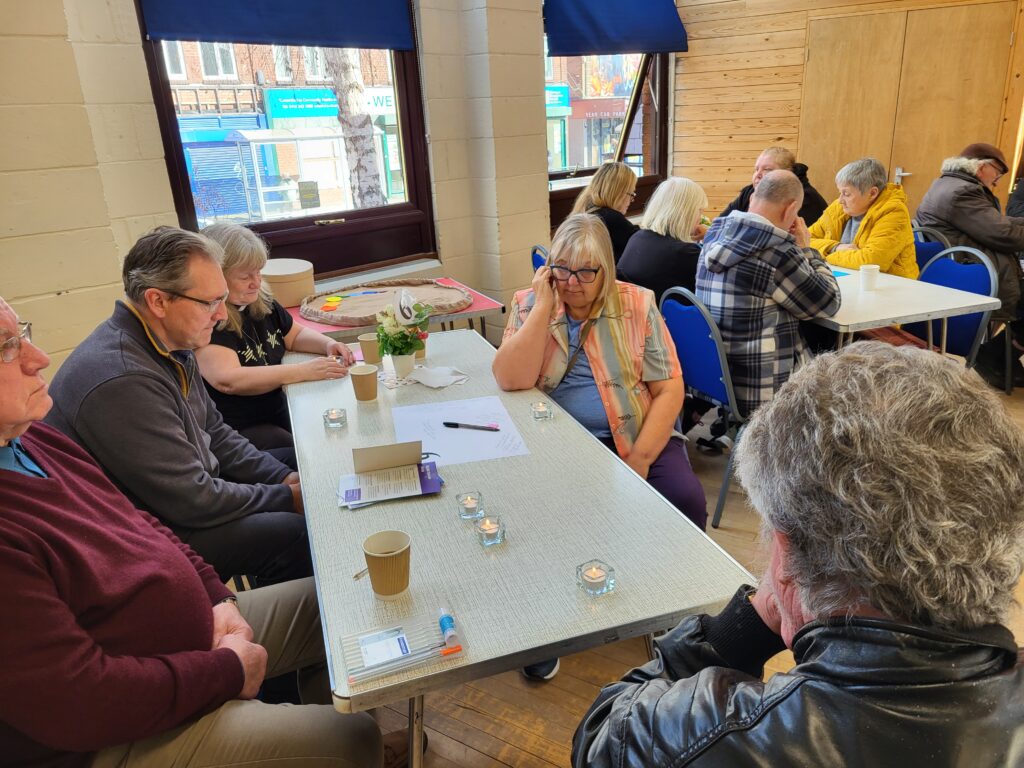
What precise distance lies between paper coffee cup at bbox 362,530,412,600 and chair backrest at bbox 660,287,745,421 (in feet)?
5.22

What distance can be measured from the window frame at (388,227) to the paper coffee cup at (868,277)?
95.9 inches

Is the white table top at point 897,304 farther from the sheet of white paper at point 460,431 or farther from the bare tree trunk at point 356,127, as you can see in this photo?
the bare tree trunk at point 356,127

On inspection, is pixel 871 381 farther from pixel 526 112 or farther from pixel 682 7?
pixel 682 7

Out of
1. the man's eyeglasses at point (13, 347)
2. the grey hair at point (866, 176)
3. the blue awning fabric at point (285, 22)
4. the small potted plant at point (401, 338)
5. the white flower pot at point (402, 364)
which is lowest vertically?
the white flower pot at point (402, 364)

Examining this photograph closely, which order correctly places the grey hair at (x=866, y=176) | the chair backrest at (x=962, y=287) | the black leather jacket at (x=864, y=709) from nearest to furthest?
1. the black leather jacket at (x=864, y=709)
2. the chair backrest at (x=962, y=287)
3. the grey hair at (x=866, y=176)

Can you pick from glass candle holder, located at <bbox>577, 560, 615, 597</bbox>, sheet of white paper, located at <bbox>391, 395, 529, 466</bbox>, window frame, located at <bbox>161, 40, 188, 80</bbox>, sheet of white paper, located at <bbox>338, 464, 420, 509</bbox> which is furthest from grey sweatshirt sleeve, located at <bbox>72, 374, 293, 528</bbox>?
window frame, located at <bbox>161, 40, 188, 80</bbox>

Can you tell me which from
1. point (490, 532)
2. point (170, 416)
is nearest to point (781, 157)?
point (490, 532)

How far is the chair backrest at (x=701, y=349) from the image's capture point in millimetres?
2484

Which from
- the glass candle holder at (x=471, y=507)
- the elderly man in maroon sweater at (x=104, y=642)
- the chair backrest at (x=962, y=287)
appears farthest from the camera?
the chair backrest at (x=962, y=287)

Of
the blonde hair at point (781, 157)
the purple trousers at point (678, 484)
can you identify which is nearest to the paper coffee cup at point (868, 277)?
the blonde hair at point (781, 157)

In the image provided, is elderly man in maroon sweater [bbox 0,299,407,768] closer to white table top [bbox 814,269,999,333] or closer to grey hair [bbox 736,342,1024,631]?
grey hair [bbox 736,342,1024,631]

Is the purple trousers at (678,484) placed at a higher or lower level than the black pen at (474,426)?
lower

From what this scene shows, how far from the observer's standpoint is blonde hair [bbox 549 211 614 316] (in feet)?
6.57

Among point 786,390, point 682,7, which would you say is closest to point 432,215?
point 682,7
